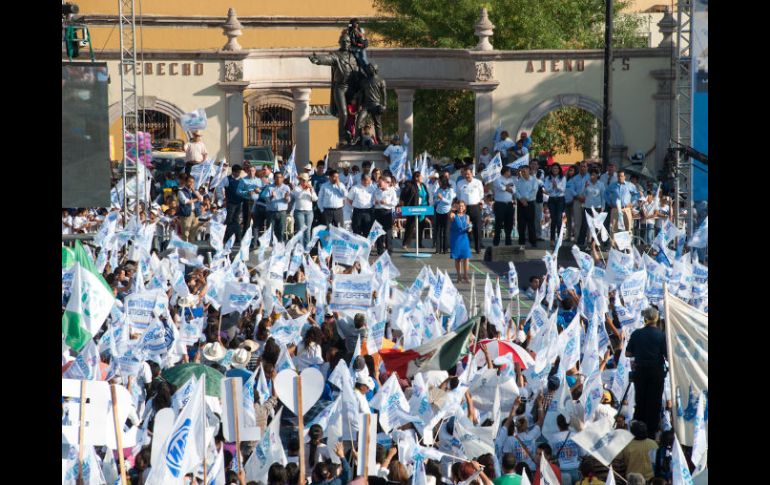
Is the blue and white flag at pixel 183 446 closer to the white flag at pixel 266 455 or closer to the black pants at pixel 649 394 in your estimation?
the white flag at pixel 266 455

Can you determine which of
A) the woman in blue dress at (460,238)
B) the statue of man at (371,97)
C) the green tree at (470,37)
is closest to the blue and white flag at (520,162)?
the statue of man at (371,97)

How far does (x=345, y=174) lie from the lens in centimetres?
2603

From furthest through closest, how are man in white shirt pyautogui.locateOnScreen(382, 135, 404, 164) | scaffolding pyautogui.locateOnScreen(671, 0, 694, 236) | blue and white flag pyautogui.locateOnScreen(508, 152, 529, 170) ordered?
man in white shirt pyautogui.locateOnScreen(382, 135, 404, 164), blue and white flag pyautogui.locateOnScreen(508, 152, 529, 170), scaffolding pyautogui.locateOnScreen(671, 0, 694, 236)

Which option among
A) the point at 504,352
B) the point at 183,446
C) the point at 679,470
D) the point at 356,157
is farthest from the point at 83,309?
the point at 356,157

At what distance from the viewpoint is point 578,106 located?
35438 millimetres

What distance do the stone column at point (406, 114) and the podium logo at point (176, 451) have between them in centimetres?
2549

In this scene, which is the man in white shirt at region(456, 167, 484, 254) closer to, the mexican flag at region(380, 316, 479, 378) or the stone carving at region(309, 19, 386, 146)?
the stone carving at region(309, 19, 386, 146)

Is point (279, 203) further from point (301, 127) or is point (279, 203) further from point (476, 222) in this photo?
point (301, 127)

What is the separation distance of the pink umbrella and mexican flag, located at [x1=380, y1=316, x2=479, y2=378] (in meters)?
0.15

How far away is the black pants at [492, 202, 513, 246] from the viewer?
2472 centimetres

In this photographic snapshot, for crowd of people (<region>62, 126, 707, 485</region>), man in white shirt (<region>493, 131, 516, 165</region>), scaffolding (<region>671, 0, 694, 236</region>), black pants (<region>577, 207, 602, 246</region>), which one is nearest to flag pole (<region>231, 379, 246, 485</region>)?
crowd of people (<region>62, 126, 707, 485</region>)

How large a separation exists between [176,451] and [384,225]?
14840 millimetres

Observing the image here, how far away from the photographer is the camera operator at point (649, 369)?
12.6 meters
